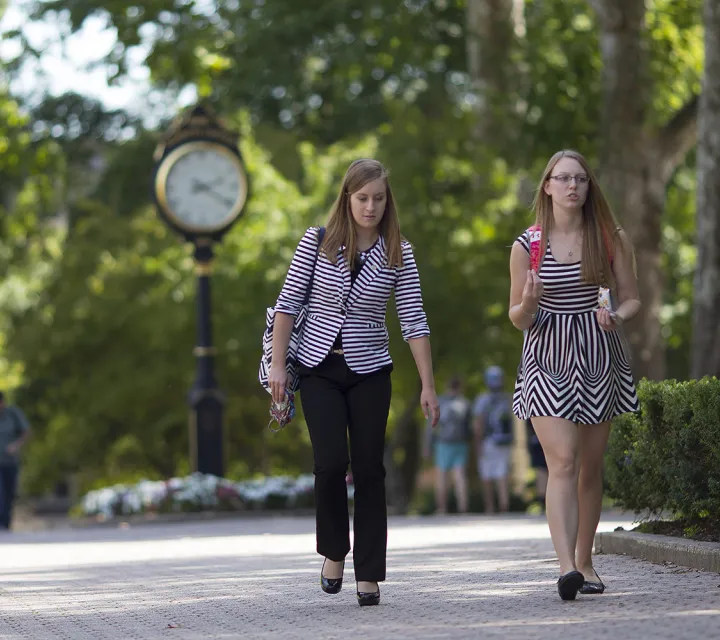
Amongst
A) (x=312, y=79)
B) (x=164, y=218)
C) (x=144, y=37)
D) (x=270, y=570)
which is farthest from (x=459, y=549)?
(x=312, y=79)

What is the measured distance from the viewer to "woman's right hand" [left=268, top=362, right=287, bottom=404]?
26.7ft

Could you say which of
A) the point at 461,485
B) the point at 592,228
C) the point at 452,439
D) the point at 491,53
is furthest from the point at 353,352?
the point at 491,53

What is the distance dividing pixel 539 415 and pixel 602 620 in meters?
1.23

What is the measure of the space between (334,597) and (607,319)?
1.92 metres

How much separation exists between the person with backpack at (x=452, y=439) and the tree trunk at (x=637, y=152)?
253 cm

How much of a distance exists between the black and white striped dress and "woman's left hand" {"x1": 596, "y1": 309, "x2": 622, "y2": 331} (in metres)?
0.16

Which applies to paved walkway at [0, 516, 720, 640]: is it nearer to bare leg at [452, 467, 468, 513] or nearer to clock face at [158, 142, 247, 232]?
bare leg at [452, 467, 468, 513]

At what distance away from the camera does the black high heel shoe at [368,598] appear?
8.14 meters

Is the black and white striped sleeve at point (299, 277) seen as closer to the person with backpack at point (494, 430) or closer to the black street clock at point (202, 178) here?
the person with backpack at point (494, 430)

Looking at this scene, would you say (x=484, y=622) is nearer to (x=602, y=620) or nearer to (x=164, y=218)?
(x=602, y=620)

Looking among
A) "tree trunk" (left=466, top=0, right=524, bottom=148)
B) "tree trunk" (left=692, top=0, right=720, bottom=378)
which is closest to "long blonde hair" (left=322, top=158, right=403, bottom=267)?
"tree trunk" (left=692, top=0, right=720, bottom=378)

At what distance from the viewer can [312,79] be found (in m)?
29.1

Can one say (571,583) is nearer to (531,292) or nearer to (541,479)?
(531,292)

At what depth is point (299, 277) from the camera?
27.2 ft
